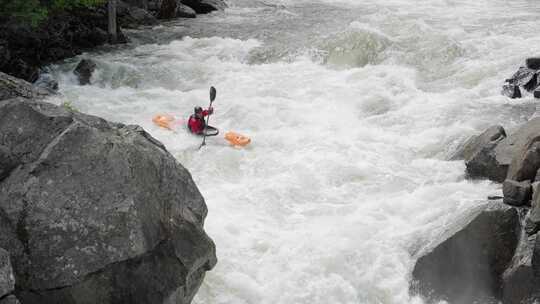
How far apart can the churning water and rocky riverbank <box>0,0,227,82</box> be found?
90cm

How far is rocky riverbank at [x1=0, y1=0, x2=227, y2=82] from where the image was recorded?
14242 millimetres

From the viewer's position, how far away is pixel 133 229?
15.1 feet

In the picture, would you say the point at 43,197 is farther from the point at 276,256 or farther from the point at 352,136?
the point at 352,136

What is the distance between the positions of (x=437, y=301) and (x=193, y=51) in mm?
12083

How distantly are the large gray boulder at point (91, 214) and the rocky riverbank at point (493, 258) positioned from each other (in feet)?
8.34

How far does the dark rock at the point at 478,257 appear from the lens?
5.90m

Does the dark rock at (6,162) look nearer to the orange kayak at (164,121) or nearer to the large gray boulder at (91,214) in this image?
the large gray boulder at (91,214)

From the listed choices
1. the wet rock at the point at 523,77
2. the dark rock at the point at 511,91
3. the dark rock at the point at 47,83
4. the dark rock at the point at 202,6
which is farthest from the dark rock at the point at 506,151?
the dark rock at the point at 202,6

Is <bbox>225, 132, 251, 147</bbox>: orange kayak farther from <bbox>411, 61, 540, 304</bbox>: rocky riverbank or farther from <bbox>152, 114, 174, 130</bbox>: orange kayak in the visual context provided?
<bbox>411, 61, 540, 304</bbox>: rocky riverbank

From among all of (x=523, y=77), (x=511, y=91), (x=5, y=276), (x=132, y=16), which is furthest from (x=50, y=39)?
(x=5, y=276)

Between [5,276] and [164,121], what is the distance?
7645 mm

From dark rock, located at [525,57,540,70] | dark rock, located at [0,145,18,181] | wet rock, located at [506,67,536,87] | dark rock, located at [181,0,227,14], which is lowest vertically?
dark rock, located at [181,0,227,14]

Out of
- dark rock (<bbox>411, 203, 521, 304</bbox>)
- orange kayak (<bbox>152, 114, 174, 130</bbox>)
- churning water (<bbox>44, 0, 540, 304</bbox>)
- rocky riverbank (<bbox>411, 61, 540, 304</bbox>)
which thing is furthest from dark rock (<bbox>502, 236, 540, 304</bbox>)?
orange kayak (<bbox>152, 114, 174, 130</bbox>)

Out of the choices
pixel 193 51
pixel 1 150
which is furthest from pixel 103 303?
pixel 193 51
